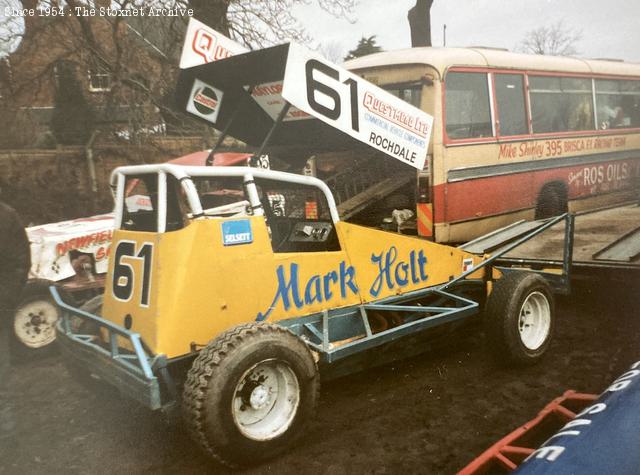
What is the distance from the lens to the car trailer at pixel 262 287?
3.12 meters

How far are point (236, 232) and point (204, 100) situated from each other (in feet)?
6.84

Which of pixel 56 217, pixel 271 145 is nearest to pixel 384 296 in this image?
A: pixel 271 145

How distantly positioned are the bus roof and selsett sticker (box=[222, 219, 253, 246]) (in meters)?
4.14

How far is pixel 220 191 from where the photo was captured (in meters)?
7.56

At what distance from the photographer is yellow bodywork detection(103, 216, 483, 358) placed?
3.18 m

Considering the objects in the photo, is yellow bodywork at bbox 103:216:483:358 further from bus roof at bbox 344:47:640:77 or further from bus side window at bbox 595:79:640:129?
bus side window at bbox 595:79:640:129

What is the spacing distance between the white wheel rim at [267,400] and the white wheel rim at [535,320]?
236cm

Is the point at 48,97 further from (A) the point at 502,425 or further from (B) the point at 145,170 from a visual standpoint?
(A) the point at 502,425

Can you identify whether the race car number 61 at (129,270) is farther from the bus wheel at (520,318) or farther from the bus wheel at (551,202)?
the bus wheel at (551,202)

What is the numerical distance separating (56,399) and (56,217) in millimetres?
8041

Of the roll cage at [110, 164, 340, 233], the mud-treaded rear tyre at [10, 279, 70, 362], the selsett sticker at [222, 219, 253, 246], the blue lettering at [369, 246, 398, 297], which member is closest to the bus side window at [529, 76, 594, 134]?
the blue lettering at [369, 246, 398, 297]

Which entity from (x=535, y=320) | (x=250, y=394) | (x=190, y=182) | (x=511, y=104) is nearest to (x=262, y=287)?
(x=250, y=394)

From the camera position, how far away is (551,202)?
27.3 feet

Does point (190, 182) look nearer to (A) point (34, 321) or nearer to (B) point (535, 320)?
(B) point (535, 320)
